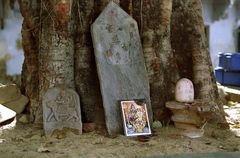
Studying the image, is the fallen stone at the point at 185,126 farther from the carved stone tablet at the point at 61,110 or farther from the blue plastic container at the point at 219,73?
the blue plastic container at the point at 219,73

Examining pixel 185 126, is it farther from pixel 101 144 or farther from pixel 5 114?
pixel 5 114

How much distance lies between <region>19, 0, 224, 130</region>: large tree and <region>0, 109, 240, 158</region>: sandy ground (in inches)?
15.0

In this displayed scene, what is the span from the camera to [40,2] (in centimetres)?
463

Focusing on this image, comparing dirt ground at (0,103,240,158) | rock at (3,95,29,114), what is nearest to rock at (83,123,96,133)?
dirt ground at (0,103,240,158)

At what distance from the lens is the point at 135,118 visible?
161 inches

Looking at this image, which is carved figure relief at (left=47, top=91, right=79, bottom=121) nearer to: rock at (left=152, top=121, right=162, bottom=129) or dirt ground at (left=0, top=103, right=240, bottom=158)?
dirt ground at (left=0, top=103, right=240, bottom=158)

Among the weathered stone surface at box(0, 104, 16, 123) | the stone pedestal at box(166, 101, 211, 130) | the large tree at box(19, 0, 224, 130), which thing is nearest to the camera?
the stone pedestal at box(166, 101, 211, 130)

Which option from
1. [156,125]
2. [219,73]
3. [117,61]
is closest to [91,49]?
[117,61]

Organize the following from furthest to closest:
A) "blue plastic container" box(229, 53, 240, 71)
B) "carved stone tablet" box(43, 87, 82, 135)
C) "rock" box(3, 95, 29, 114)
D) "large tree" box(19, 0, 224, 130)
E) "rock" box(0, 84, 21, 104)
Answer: "blue plastic container" box(229, 53, 240, 71) < "rock" box(0, 84, 21, 104) < "rock" box(3, 95, 29, 114) < "large tree" box(19, 0, 224, 130) < "carved stone tablet" box(43, 87, 82, 135)

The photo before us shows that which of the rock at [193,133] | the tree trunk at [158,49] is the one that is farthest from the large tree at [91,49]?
the rock at [193,133]

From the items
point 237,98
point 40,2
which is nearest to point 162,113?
point 40,2

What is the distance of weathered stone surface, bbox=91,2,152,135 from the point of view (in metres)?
4.13

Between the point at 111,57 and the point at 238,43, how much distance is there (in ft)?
31.8

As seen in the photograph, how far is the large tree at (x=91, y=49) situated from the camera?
4.35 m
